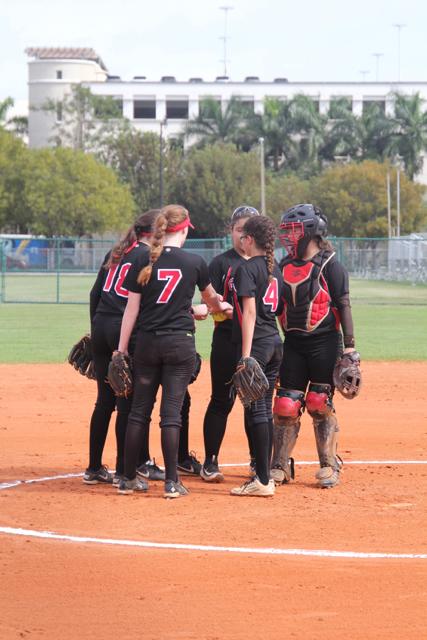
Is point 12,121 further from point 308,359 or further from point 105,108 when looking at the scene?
point 308,359

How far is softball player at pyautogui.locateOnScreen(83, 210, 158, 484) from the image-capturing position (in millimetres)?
8062

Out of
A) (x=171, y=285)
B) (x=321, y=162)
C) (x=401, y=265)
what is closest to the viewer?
(x=171, y=285)

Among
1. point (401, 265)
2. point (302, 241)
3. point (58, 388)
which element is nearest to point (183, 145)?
point (401, 265)

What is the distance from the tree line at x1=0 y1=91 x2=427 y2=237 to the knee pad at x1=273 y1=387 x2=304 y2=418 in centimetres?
6342

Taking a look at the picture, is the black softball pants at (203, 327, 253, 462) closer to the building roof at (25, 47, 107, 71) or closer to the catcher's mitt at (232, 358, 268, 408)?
the catcher's mitt at (232, 358, 268, 408)

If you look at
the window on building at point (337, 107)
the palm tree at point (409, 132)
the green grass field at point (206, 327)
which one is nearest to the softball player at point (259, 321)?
the green grass field at point (206, 327)

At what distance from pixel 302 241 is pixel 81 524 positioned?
2603mm

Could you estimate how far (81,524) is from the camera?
713 centimetres

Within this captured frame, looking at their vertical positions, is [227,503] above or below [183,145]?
below

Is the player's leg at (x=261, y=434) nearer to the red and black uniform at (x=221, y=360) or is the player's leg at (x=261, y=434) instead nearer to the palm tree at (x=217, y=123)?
the red and black uniform at (x=221, y=360)

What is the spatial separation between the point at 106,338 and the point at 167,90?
98386 millimetres

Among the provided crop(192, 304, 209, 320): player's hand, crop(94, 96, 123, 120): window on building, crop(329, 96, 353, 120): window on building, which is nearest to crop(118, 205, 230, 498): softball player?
crop(192, 304, 209, 320): player's hand

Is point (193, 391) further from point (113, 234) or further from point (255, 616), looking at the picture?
point (113, 234)

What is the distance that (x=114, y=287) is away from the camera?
8.22 m
